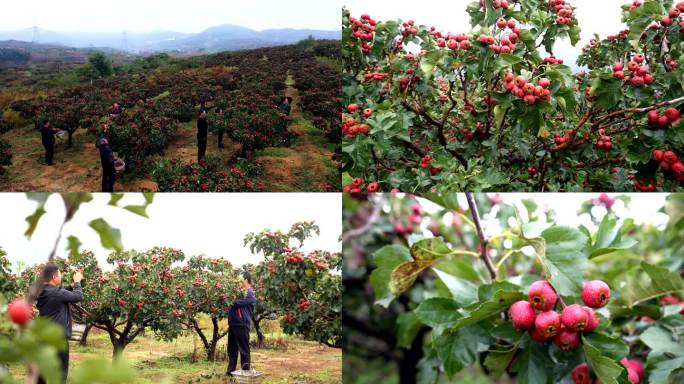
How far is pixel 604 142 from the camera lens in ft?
6.89

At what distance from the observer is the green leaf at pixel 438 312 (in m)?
0.86

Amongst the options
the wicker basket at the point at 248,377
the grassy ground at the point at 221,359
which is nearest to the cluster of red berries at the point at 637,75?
the grassy ground at the point at 221,359

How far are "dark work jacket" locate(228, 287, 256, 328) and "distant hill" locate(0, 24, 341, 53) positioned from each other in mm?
1750

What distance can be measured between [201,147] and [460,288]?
3133 mm

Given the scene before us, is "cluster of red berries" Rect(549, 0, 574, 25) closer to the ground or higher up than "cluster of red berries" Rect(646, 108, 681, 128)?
higher up

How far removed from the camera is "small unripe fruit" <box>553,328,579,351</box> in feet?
2.53

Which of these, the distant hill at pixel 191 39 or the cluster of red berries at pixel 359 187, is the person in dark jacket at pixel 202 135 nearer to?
the distant hill at pixel 191 39

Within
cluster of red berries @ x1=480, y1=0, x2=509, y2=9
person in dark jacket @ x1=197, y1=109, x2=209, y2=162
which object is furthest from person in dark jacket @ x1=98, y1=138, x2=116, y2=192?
cluster of red berries @ x1=480, y1=0, x2=509, y2=9

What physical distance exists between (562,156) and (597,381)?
1.42 m

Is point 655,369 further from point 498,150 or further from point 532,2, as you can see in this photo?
point 532,2

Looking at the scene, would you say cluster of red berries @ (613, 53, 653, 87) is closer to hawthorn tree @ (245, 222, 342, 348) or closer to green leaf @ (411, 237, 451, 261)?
green leaf @ (411, 237, 451, 261)

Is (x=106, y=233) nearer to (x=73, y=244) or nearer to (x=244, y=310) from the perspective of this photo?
(x=73, y=244)

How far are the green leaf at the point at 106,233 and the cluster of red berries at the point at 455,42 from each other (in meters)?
1.53

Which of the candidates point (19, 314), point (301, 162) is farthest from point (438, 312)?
point (301, 162)
